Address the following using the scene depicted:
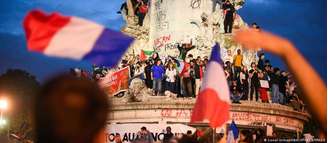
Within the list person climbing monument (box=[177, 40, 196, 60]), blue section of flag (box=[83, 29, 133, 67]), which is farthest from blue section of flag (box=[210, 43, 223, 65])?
person climbing monument (box=[177, 40, 196, 60])

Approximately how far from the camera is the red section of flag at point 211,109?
179 inches

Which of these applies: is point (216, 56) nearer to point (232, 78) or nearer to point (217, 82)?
point (217, 82)

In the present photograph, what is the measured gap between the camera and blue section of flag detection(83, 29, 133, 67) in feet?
12.2

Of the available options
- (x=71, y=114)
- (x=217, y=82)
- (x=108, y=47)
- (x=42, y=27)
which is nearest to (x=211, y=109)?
(x=217, y=82)

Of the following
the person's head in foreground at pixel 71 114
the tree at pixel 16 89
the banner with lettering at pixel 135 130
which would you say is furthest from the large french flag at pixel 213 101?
the tree at pixel 16 89

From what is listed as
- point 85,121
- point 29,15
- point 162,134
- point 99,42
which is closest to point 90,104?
point 85,121

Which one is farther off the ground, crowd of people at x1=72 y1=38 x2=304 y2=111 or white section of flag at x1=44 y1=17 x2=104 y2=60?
crowd of people at x1=72 y1=38 x2=304 y2=111

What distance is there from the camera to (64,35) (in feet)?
11.9

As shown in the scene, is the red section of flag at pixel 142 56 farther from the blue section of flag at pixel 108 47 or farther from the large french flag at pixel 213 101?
the blue section of flag at pixel 108 47

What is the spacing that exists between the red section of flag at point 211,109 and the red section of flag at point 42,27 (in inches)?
52.8

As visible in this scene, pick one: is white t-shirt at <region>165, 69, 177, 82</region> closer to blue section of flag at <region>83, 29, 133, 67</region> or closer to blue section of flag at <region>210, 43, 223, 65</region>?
blue section of flag at <region>210, 43, 223, 65</region>

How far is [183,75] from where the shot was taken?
1816 cm

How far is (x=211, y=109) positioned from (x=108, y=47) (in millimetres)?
914

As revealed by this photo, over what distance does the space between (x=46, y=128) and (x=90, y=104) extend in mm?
88
